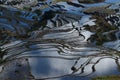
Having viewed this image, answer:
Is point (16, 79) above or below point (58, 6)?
below

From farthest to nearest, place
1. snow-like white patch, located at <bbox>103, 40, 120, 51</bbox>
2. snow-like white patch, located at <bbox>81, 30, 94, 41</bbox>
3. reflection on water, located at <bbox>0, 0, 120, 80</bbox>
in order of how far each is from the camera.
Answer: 1. snow-like white patch, located at <bbox>81, 30, 94, 41</bbox>
2. snow-like white patch, located at <bbox>103, 40, 120, 51</bbox>
3. reflection on water, located at <bbox>0, 0, 120, 80</bbox>

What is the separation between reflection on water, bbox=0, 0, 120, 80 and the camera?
15.6 m

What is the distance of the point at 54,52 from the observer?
733 inches

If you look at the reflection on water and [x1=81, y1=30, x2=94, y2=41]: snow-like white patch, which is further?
[x1=81, y1=30, x2=94, y2=41]: snow-like white patch

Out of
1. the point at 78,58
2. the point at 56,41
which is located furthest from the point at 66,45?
the point at 78,58

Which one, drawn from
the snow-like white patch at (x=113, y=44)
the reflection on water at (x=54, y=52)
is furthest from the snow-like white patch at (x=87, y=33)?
the snow-like white patch at (x=113, y=44)

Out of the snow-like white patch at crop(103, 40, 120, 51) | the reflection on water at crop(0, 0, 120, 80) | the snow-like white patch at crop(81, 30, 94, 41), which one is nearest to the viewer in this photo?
the reflection on water at crop(0, 0, 120, 80)

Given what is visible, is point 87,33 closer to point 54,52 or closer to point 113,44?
point 113,44

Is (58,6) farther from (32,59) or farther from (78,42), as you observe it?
(32,59)

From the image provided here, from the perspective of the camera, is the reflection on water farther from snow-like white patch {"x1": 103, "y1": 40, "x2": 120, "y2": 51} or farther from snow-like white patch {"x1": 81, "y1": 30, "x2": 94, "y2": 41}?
snow-like white patch {"x1": 103, "y1": 40, "x2": 120, "y2": 51}

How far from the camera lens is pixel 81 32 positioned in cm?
2402

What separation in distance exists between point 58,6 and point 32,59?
59.3 ft

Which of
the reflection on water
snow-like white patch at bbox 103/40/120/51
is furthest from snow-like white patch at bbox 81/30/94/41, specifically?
snow-like white patch at bbox 103/40/120/51

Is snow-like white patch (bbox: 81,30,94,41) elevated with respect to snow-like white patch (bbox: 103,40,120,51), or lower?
elevated
